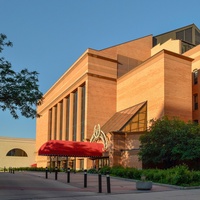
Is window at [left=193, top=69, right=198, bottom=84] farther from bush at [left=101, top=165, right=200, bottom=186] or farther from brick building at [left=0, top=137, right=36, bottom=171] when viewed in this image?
brick building at [left=0, top=137, right=36, bottom=171]

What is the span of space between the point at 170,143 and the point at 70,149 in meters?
13.7

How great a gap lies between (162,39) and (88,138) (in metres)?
23.4

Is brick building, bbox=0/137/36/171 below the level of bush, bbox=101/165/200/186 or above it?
below

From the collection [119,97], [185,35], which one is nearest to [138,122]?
[119,97]

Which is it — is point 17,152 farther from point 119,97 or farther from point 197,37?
point 197,37

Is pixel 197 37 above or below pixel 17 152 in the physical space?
above

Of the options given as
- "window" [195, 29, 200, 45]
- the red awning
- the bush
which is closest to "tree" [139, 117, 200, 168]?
the bush

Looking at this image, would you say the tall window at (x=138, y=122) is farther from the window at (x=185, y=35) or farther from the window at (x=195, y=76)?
the window at (x=185, y=35)

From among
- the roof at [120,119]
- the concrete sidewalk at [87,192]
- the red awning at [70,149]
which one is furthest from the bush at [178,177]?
the roof at [120,119]

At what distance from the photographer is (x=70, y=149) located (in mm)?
38375

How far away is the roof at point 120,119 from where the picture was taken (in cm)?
4018

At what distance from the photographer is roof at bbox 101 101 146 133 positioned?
40.2 metres

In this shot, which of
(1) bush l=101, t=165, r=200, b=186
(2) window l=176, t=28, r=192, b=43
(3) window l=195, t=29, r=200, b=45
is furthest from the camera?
(3) window l=195, t=29, r=200, b=45

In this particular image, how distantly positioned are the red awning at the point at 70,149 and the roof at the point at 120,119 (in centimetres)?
309
